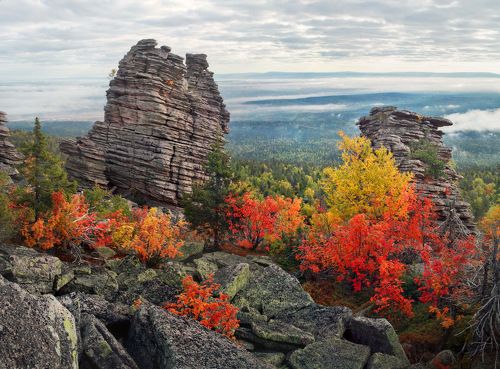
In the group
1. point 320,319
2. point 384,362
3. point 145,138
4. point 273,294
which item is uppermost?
point 145,138

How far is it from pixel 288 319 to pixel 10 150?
187 feet

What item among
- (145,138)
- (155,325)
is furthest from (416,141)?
(155,325)

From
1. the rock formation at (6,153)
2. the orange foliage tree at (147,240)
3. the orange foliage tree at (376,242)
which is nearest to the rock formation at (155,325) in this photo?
the orange foliage tree at (147,240)

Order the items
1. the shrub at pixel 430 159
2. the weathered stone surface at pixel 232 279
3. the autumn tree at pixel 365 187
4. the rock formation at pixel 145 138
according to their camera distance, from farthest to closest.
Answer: the rock formation at pixel 145 138 → the shrub at pixel 430 159 → the autumn tree at pixel 365 187 → the weathered stone surface at pixel 232 279

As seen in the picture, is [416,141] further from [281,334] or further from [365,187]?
[281,334]

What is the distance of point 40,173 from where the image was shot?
82.1ft

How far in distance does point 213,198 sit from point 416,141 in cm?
3888

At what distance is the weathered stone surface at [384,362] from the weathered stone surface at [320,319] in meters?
2.11

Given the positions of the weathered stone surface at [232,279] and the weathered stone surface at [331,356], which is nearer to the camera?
the weathered stone surface at [331,356]

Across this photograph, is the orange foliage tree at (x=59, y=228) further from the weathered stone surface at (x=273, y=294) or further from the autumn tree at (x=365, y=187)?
the autumn tree at (x=365, y=187)

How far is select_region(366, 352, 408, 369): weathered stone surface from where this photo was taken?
16828 millimetres

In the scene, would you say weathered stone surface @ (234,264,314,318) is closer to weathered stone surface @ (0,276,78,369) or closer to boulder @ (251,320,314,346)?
boulder @ (251,320,314,346)

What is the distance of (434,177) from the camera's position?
2253 inches

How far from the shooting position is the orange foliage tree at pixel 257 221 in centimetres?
3384
